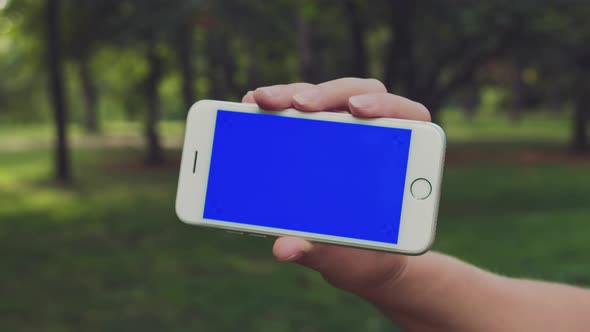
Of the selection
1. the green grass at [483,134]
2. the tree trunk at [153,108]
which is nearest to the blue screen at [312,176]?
the tree trunk at [153,108]

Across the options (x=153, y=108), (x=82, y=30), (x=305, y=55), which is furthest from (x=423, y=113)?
(x=153, y=108)

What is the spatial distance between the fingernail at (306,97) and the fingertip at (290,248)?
352 mm

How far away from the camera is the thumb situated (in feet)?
→ 6.14

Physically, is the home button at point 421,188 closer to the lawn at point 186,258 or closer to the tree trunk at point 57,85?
the lawn at point 186,258

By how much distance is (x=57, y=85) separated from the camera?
17.2 metres

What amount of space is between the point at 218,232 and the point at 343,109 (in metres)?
9.98

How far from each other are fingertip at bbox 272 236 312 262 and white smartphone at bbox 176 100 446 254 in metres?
0.10

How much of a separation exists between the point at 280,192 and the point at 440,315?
2.18 ft

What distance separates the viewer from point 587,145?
26406 millimetres

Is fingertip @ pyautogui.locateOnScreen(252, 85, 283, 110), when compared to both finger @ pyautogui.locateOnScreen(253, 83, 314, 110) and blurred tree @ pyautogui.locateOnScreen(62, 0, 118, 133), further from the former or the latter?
blurred tree @ pyautogui.locateOnScreen(62, 0, 118, 133)

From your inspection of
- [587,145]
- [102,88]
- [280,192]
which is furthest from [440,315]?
[102,88]

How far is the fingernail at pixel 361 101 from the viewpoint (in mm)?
1779

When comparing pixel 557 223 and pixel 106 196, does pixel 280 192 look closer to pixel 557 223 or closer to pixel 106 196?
pixel 557 223

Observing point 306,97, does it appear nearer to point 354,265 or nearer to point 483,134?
point 354,265
